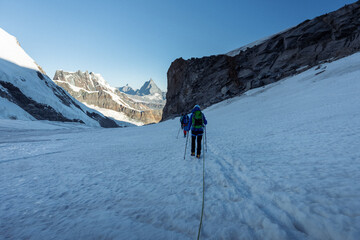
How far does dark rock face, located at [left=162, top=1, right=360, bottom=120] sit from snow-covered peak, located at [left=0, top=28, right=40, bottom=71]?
2387 inches

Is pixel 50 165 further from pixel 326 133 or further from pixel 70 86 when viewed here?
pixel 70 86

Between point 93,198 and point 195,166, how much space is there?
9.76 feet

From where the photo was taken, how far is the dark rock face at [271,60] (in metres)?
33.2

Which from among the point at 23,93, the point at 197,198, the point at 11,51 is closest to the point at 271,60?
the point at 197,198

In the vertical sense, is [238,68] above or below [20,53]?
below

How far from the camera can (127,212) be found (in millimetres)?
2627

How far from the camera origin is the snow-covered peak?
56.6m

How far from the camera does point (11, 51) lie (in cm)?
6181

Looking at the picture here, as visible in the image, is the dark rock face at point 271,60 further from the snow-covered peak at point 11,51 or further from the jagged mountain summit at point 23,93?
the snow-covered peak at point 11,51

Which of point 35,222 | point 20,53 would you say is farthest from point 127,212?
point 20,53

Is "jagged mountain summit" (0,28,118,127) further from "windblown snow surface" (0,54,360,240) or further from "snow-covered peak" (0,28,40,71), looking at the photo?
"windblown snow surface" (0,54,360,240)

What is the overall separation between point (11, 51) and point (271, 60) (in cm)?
9563

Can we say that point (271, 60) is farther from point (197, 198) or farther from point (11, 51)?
point (11, 51)

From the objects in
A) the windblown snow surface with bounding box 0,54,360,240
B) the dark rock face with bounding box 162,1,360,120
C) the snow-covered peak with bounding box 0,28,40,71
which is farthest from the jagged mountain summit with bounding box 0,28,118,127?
the windblown snow surface with bounding box 0,54,360,240
